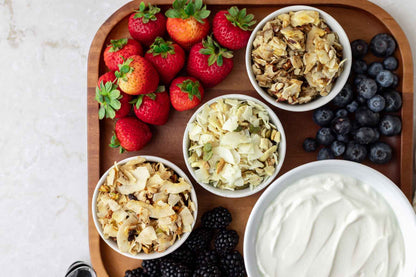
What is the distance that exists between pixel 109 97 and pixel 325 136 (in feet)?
2.63

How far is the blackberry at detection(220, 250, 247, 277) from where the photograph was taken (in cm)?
146

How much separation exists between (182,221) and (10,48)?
3.51ft

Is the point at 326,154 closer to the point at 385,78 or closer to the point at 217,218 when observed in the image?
the point at 385,78

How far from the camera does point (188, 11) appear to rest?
54.6 inches

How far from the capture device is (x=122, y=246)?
1409mm

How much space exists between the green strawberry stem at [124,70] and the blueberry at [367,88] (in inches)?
32.8

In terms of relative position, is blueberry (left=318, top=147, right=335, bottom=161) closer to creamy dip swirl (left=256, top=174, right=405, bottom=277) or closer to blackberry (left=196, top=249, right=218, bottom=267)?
creamy dip swirl (left=256, top=174, right=405, bottom=277)

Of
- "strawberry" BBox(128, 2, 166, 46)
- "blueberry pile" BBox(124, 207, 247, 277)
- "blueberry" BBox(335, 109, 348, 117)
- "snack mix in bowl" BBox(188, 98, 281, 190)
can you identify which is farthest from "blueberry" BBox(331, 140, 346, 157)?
"strawberry" BBox(128, 2, 166, 46)

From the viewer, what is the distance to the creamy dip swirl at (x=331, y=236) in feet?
4.13

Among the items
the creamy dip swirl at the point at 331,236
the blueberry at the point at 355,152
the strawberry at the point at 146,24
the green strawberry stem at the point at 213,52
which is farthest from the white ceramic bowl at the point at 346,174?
the strawberry at the point at 146,24

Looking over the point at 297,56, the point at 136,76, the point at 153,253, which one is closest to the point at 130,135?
the point at 136,76

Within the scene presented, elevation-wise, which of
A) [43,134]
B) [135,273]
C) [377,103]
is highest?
[377,103]

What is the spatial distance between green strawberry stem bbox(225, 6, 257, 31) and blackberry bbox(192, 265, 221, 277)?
0.88 meters

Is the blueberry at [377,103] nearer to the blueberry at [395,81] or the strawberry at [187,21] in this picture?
the blueberry at [395,81]
